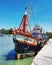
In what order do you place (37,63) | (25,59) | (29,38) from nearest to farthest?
(37,63)
(25,59)
(29,38)

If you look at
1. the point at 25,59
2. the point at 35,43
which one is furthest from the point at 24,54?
the point at 35,43

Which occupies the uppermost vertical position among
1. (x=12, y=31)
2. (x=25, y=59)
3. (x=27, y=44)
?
(x=12, y=31)

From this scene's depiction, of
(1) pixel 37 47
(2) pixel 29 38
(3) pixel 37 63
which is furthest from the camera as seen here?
(1) pixel 37 47

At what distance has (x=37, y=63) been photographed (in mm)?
15805

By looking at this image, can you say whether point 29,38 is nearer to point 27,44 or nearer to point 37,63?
point 27,44

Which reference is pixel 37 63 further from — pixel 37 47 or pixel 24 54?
pixel 37 47

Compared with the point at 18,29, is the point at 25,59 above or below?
below

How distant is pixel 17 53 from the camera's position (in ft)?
82.6

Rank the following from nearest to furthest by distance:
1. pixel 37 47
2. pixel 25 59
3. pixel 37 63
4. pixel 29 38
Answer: pixel 37 63, pixel 25 59, pixel 29 38, pixel 37 47

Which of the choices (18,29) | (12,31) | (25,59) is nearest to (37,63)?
(25,59)

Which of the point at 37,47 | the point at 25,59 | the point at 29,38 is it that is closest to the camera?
the point at 25,59

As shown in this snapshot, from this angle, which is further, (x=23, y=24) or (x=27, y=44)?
(x=23, y=24)

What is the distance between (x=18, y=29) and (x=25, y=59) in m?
4.91

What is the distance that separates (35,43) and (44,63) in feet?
38.2
